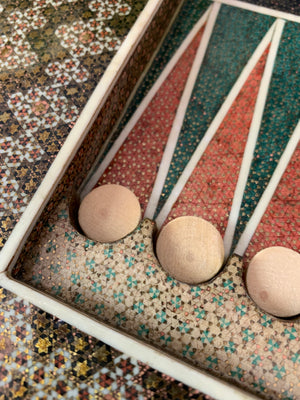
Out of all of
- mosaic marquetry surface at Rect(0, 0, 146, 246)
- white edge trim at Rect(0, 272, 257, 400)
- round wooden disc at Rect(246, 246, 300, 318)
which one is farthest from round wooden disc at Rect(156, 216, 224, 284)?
mosaic marquetry surface at Rect(0, 0, 146, 246)

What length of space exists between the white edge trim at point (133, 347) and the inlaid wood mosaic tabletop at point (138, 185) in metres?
0.05

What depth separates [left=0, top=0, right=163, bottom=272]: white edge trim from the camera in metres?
2.55

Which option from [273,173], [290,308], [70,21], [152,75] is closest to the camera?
[290,308]

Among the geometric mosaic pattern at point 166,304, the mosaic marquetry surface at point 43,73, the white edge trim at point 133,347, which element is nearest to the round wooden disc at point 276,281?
the geometric mosaic pattern at point 166,304

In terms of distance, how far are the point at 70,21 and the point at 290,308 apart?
9.72 feet

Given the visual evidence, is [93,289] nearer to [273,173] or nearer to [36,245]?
[36,245]

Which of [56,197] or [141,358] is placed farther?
[56,197]

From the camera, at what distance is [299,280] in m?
2.55

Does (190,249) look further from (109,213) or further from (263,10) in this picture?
(263,10)

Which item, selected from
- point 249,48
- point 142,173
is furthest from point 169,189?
point 249,48

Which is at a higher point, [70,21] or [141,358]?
[70,21]

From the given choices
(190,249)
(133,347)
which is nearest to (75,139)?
(190,249)

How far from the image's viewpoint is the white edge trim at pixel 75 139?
8.38ft

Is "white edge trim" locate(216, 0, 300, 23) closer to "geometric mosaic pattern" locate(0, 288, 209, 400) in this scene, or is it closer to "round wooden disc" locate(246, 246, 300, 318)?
"round wooden disc" locate(246, 246, 300, 318)
